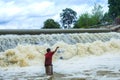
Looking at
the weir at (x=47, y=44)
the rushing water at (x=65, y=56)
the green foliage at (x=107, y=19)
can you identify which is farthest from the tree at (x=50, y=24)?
the rushing water at (x=65, y=56)

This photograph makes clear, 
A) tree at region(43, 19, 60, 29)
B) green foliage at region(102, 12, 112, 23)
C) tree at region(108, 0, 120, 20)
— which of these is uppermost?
tree at region(108, 0, 120, 20)

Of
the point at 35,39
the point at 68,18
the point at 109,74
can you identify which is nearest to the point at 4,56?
the point at 35,39

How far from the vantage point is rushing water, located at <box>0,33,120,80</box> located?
1576 centimetres

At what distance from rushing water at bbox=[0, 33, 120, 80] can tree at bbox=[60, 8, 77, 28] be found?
130 feet

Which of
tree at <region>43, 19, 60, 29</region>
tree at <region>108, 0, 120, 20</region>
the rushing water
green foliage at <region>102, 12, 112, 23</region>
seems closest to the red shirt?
the rushing water

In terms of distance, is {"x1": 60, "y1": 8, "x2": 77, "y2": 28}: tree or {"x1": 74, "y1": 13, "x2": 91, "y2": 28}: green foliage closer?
{"x1": 74, "y1": 13, "x2": 91, "y2": 28}: green foliage

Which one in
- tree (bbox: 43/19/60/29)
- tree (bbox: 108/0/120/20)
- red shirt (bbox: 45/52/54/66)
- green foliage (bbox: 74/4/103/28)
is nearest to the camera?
red shirt (bbox: 45/52/54/66)

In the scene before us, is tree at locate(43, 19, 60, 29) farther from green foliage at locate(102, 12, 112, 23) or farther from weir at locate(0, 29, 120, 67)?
weir at locate(0, 29, 120, 67)

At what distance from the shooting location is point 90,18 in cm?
6091

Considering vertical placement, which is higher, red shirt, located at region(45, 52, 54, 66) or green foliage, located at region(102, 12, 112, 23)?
green foliage, located at region(102, 12, 112, 23)

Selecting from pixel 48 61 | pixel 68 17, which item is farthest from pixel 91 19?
pixel 48 61

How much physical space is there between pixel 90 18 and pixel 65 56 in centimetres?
3878

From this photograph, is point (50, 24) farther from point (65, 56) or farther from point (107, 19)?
point (65, 56)

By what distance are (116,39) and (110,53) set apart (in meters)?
3.42
